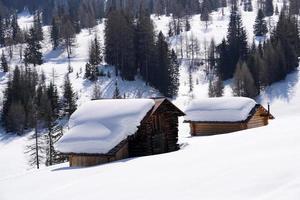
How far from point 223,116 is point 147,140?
13183 mm

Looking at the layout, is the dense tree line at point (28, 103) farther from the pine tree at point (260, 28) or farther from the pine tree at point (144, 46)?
the pine tree at point (260, 28)

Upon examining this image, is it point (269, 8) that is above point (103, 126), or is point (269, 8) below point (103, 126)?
above

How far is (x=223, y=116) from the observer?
42.8 metres

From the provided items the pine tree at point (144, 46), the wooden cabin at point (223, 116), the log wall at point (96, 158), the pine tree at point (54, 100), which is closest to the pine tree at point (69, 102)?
the pine tree at point (54, 100)

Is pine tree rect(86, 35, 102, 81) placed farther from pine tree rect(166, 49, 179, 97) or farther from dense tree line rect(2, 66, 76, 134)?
pine tree rect(166, 49, 179, 97)

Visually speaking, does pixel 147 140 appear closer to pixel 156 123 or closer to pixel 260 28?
pixel 156 123

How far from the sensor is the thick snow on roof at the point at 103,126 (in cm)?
2930

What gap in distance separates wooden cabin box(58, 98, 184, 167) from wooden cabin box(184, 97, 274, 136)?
829cm

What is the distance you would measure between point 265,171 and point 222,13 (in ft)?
544

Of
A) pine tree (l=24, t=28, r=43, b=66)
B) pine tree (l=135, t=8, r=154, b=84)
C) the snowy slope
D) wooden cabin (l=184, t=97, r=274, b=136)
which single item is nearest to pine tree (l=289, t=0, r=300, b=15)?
pine tree (l=135, t=8, r=154, b=84)

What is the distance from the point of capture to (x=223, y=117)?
4272cm

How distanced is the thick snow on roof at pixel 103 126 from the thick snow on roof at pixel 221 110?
12.2m

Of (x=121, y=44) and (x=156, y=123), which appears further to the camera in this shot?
(x=121, y=44)

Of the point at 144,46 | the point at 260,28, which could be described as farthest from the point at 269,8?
the point at 144,46
